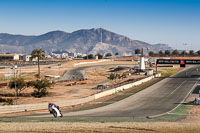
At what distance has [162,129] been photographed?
26469 millimetres

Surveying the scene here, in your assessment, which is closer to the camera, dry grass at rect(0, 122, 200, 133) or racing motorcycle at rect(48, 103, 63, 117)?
dry grass at rect(0, 122, 200, 133)

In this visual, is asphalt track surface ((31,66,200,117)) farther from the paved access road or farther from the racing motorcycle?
the racing motorcycle

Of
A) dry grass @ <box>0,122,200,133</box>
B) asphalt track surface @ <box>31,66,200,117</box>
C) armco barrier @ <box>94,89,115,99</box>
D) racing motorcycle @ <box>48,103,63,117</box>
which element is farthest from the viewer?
armco barrier @ <box>94,89,115,99</box>

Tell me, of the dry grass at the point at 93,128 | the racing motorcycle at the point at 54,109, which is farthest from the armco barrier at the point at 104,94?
the dry grass at the point at 93,128

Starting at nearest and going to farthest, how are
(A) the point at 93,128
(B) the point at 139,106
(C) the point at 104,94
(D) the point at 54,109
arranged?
1. (A) the point at 93,128
2. (D) the point at 54,109
3. (B) the point at 139,106
4. (C) the point at 104,94

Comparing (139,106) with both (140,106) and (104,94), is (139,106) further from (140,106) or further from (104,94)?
(104,94)

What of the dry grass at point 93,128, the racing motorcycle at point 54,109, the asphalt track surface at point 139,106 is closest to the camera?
the dry grass at point 93,128

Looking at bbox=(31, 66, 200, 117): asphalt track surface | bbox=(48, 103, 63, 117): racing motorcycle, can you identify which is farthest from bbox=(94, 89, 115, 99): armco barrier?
bbox=(48, 103, 63, 117): racing motorcycle

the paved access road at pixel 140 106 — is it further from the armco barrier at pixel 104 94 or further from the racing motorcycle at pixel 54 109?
the racing motorcycle at pixel 54 109

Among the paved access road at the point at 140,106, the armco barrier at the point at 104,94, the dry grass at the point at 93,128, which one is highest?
the dry grass at the point at 93,128

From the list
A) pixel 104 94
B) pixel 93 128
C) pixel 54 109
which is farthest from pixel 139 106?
pixel 93 128

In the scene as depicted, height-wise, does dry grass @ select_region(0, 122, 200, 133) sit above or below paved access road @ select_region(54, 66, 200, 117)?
above

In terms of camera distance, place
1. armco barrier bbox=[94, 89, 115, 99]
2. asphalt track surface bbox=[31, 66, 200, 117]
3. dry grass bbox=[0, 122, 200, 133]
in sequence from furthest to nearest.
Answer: armco barrier bbox=[94, 89, 115, 99] → asphalt track surface bbox=[31, 66, 200, 117] → dry grass bbox=[0, 122, 200, 133]

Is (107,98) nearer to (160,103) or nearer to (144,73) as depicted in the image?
(160,103)
